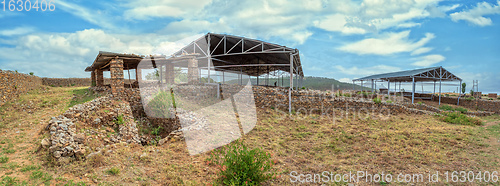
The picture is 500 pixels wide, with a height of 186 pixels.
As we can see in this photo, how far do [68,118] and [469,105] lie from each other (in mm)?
33949

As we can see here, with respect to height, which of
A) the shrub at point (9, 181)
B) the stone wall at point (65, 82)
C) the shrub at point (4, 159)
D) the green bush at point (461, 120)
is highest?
the stone wall at point (65, 82)

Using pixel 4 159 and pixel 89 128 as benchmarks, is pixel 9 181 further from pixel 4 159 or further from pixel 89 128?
pixel 89 128

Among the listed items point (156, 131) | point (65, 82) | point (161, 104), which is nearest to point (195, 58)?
point (161, 104)

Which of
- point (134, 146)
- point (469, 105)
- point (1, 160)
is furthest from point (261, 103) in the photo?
point (469, 105)

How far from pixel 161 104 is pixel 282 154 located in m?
7.18

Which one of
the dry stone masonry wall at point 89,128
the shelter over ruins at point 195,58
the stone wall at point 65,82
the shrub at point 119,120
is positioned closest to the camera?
the dry stone masonry wall at point 89,128

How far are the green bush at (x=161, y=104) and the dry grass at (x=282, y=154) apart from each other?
3.14 meters

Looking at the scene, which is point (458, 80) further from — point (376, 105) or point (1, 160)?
point (1, 160)

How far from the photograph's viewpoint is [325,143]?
8.48m

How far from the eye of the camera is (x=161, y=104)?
11.0m

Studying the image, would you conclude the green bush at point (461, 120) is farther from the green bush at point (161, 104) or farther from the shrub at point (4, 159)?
the shrub at point (4, 159)

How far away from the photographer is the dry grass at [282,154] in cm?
520

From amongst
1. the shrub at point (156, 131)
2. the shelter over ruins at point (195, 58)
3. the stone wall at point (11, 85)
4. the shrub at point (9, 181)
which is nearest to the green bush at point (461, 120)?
the shelter over ruins at point (195, 58)

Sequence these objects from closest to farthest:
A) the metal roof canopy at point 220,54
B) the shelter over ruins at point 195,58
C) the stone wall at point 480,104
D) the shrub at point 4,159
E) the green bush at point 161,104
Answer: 1. the shrub at point 4,159
2. the green bush at point 161,104
3. the shelter over ruins at point 195,58
4. the metal roof canopy at point 220,54
5. the stone wall at point 480,104
